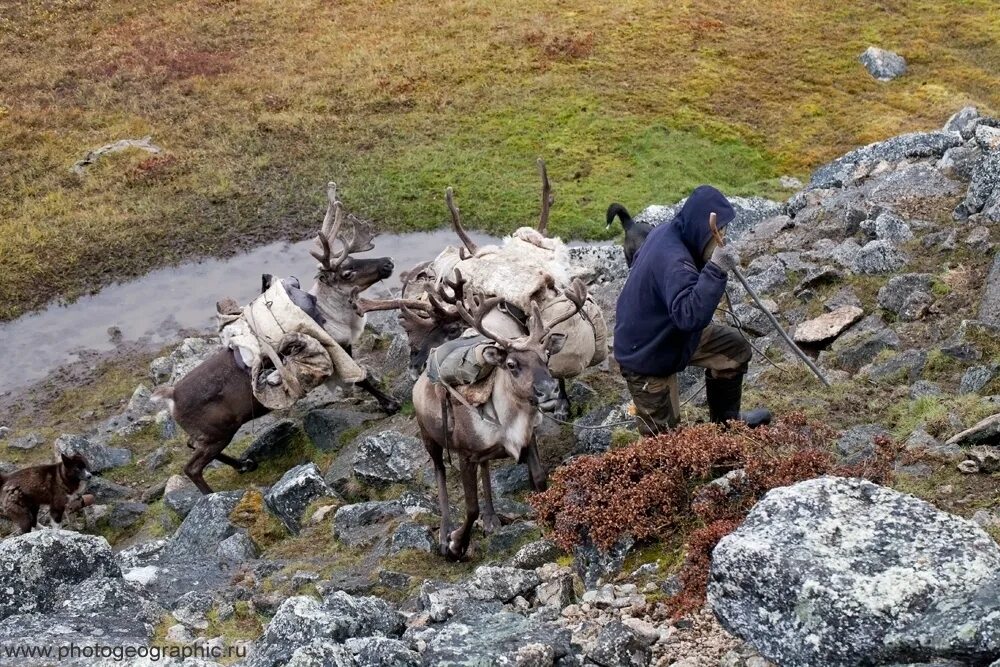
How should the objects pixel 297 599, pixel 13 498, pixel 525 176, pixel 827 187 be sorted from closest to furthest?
pixel 297 599, pixel 13 498, pixel 827 187, pixel 525 176

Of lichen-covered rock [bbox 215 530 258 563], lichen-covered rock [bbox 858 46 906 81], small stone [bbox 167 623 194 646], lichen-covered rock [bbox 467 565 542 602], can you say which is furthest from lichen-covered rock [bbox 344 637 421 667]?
lichen-covered rock [bbox 858 46 906 81]

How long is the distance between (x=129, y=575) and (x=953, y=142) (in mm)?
13670

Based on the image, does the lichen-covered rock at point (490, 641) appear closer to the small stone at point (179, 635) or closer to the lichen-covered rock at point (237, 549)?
the small stone at point (179, 635)

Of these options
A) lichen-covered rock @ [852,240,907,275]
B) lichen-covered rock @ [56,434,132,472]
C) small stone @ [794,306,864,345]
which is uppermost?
lichen-covered rock @ [852,240,907,275]

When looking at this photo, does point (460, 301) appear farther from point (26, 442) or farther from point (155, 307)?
point (155, 307)

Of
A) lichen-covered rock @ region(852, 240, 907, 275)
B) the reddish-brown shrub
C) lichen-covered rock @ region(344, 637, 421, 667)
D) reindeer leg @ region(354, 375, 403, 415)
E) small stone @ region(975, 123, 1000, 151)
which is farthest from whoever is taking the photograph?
small stone @ region(975, 123, 1000, 151)

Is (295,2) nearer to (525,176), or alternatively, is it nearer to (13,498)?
(525,176)

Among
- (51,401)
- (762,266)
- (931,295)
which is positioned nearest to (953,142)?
(762,266)

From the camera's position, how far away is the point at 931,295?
430 inches

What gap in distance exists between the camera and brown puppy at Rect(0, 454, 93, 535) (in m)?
11.4

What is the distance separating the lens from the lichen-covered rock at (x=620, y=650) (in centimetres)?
555

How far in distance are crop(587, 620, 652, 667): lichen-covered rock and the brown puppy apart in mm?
7987

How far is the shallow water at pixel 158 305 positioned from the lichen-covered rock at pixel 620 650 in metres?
13.2

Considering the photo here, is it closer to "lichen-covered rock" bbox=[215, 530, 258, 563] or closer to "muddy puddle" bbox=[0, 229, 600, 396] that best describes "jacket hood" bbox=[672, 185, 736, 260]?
"lichen-covered rock" bbox=[215, 530, 258, 563]
